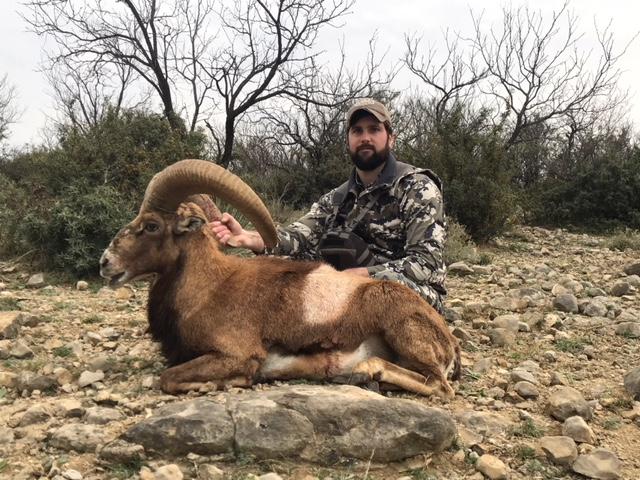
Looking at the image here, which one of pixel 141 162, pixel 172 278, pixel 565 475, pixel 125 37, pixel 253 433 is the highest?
pixel 125 37

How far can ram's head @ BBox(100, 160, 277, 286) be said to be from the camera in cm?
451

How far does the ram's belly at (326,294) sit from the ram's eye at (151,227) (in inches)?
49.8

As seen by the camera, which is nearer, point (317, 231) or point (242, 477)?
point (242, 477)

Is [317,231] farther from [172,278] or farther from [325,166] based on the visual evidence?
[325,166]

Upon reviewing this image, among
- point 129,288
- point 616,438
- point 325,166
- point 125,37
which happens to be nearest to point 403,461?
point 616,438

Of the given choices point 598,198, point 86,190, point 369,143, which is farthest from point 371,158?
point 598,198

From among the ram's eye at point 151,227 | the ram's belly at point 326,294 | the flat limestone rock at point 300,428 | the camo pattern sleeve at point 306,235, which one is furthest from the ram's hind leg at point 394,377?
the camo pattern sleeve at point 306,235

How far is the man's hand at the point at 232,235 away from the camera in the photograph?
495cm

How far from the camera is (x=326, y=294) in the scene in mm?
4508

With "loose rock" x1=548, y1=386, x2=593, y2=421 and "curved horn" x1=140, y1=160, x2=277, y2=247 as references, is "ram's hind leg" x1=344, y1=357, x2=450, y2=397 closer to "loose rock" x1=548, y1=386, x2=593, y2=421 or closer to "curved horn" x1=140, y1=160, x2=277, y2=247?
"loose rock" x1=548, y1=386, x2=593, y2=421

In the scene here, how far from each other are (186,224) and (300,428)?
205cm

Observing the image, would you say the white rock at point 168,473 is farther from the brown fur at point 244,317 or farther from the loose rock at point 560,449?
the loose rock at point 560,449

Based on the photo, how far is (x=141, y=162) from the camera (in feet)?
38.6

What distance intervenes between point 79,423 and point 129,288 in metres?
4.71
